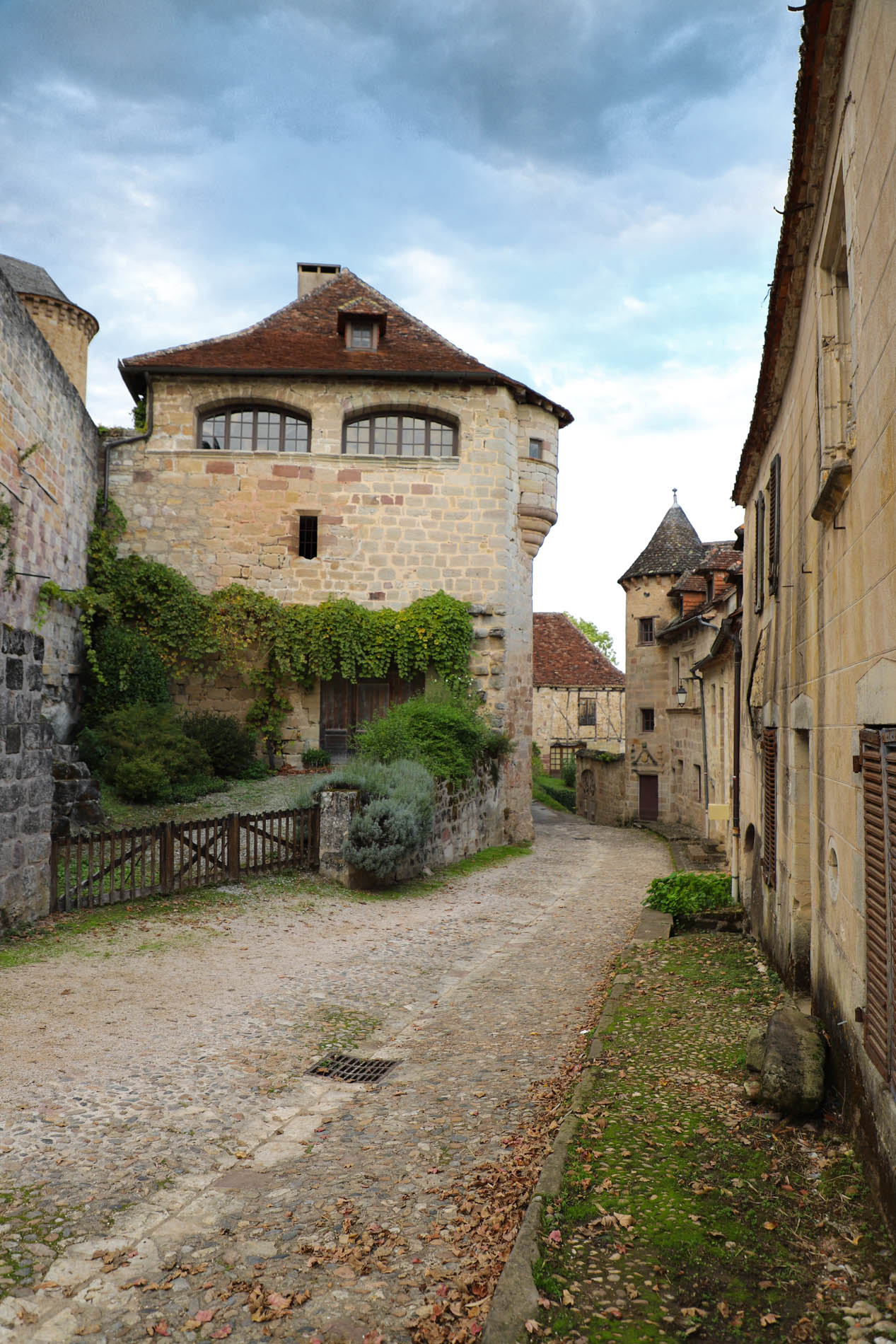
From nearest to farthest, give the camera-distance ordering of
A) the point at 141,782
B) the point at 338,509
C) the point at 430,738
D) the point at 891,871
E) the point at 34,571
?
the point at 891,871 → the point at 141,782 → the point at 34,571 → the point at 430,738 → the point at 338,509

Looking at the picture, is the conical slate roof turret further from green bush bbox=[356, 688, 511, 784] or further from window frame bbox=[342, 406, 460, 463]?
green bush bbox=[356, 688, 511, 784]

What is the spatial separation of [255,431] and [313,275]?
7.02 m

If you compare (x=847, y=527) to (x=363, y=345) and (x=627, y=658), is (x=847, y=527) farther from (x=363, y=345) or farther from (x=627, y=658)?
(x=627, y=658)

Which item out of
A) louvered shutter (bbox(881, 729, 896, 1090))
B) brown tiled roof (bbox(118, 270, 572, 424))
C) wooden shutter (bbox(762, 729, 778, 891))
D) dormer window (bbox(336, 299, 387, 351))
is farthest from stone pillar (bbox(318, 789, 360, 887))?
dormer window (bbox(336, 299, 387, 351))

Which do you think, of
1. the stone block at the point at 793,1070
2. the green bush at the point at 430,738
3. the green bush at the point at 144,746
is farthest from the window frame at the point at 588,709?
the stone block at the point at 793,1070

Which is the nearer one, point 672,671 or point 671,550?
point 672,671

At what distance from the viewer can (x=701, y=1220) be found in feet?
11.9

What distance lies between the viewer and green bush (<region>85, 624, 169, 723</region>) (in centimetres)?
1711

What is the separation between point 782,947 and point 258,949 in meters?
4.94

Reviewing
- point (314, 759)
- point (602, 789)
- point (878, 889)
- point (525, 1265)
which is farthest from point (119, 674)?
point (602, 789)

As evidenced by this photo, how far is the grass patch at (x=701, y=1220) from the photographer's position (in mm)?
3053

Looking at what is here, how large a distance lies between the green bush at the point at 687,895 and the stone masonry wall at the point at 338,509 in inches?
332

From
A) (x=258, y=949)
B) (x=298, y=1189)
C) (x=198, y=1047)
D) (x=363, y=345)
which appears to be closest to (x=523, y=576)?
(x=363, y=345)

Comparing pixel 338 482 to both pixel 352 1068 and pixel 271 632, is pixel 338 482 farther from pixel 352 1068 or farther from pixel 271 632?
pixel 352 1068
